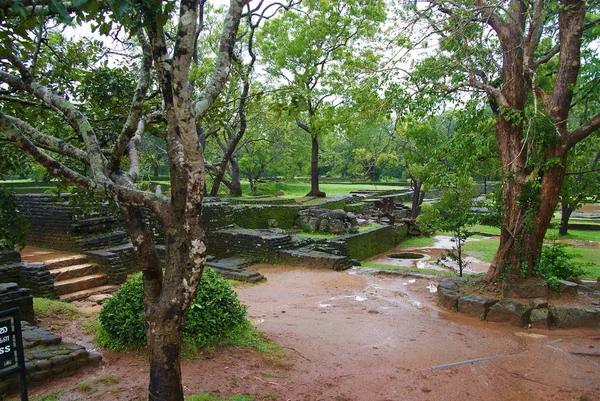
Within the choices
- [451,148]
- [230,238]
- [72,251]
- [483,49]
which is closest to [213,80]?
[451,148]

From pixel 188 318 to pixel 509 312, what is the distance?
15.9 feet

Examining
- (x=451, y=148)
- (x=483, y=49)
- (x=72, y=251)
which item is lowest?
(x=72, y=251)

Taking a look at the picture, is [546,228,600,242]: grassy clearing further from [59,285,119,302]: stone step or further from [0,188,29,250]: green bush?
[0,188,29,250]: green bush

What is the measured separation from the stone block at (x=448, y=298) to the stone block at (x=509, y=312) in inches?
23.5

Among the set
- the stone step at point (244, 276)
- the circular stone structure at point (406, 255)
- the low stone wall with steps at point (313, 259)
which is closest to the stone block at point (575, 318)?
the low stone wall with steps at point (313, 259)

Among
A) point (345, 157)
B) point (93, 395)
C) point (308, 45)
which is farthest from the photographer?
point (345, 157)

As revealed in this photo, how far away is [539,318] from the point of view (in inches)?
258

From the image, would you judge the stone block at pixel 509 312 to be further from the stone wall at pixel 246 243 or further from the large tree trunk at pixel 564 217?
the large tree trunk at pixel 564 217

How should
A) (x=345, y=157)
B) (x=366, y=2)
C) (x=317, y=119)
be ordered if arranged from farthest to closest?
(x=345, y=157), (x=366, y=2), (x=317, y=119)

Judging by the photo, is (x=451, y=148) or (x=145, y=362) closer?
(x=145, y=362)

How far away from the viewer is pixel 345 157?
40.3 m

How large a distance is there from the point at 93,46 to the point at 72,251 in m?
5.23

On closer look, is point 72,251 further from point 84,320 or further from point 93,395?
point 93,395

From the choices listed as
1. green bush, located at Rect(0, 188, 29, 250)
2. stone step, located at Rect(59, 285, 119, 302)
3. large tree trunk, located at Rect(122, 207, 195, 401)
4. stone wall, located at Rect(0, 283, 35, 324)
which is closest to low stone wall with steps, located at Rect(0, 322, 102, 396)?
stone wall, located at Rect(0, 283, 35, 324)
